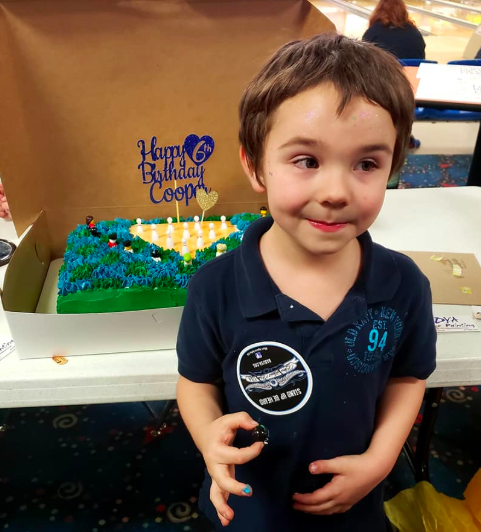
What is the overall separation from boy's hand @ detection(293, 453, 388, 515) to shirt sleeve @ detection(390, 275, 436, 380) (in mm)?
131

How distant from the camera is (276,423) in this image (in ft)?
2.13

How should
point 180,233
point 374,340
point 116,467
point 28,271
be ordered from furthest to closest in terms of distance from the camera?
point 116,467 < point 180,233 < point 28,271 < point 374,340

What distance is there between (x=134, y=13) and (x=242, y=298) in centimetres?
62

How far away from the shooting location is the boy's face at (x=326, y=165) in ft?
1.74

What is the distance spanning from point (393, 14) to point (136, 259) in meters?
3.02

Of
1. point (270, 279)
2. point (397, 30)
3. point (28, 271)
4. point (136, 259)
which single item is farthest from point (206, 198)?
point (397, 30)

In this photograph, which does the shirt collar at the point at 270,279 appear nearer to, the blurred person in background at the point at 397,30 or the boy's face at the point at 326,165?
the boy's face at the point at 326,165

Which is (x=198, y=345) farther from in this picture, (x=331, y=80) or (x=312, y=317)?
(x=331, y=80)

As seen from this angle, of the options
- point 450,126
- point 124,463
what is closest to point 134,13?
point 124,463

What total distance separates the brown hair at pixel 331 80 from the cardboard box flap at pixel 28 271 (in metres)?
0.47

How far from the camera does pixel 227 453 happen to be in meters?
0.58

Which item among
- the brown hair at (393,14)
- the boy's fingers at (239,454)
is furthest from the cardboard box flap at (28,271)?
the brown hair at (393,14)

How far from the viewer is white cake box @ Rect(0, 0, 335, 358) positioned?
0.91 meters

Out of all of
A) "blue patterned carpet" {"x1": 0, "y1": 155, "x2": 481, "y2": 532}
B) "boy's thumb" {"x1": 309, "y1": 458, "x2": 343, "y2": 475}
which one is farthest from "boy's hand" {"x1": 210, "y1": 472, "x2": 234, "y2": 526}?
"blue patterned carpet" {"x1": 0, "y1": 155, "x2": 481, "y2": 532}
